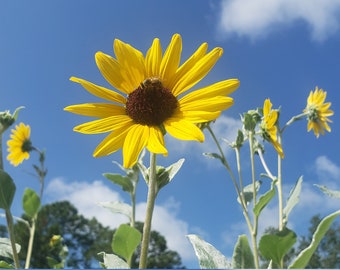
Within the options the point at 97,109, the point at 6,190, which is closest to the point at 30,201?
the point at 6,190

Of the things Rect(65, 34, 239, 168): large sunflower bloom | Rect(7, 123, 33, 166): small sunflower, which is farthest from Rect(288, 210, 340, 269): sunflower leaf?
Rect(7, 123, 33, 166): small sunflower

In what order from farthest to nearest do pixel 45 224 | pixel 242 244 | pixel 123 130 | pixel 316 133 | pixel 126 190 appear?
1. pixel 45 224
2. pixel 316 133
3. pixel 126 190
4. pixel 123 130
5. pixel 242 244

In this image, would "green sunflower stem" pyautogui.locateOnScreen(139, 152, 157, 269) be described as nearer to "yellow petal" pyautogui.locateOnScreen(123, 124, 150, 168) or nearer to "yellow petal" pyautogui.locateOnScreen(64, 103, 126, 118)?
"yellow petal" pyautogui.locateOnScreen(123, 124, 150, 168)

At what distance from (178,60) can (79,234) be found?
2468cm

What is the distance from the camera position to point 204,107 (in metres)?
1.18

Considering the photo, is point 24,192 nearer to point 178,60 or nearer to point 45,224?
point 178,60

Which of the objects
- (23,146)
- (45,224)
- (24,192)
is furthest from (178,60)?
(45,224)

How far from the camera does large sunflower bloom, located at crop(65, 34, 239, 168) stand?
1.21 metres

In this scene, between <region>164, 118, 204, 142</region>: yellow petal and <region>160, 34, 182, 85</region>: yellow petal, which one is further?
<region>160, 34, 182, 85</region>: yellow petal

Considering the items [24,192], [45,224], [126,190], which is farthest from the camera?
[45,224]

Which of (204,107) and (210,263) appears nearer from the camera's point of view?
(210,263)

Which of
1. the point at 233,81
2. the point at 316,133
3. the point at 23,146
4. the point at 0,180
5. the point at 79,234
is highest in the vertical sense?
the point at 79,234

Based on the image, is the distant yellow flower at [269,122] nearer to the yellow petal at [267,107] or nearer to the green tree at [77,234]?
the yellow petal at [267,107]

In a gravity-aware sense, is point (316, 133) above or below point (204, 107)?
above
